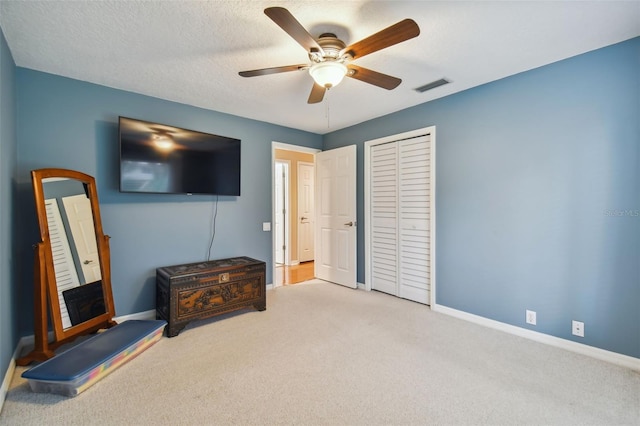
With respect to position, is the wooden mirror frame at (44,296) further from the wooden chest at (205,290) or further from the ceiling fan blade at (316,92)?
the ceiling fan blade at (316,92)

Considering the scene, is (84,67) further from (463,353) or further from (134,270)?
(463,353)

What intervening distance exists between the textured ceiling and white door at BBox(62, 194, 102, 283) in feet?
3.88

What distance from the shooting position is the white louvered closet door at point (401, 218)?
3.48 metres

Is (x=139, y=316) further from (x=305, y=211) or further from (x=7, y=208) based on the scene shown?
(x=305, y=211)

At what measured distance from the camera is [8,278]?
208 centimetres

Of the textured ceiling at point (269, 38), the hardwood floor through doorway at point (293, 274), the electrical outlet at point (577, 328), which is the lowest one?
the hardwood floor through doorway at point (293, 274)

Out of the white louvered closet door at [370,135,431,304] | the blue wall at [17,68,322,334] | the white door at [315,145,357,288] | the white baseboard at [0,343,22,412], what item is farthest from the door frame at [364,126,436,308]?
the white baseboard at [0,343,22,412]

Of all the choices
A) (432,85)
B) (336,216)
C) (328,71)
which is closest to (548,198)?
(432,85)

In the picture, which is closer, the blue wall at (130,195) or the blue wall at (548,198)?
the blue wall at (548,198)

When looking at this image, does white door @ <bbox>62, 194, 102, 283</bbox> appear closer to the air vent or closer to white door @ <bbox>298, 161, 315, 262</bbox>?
the air vent

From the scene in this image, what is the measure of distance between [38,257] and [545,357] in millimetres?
4015

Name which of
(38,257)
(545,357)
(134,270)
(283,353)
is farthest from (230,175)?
(545,357)

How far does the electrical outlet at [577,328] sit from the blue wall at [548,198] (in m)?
0.03

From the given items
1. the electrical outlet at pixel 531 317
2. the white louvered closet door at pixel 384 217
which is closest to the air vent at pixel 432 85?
the white louvered closet door at pixel 384 217
